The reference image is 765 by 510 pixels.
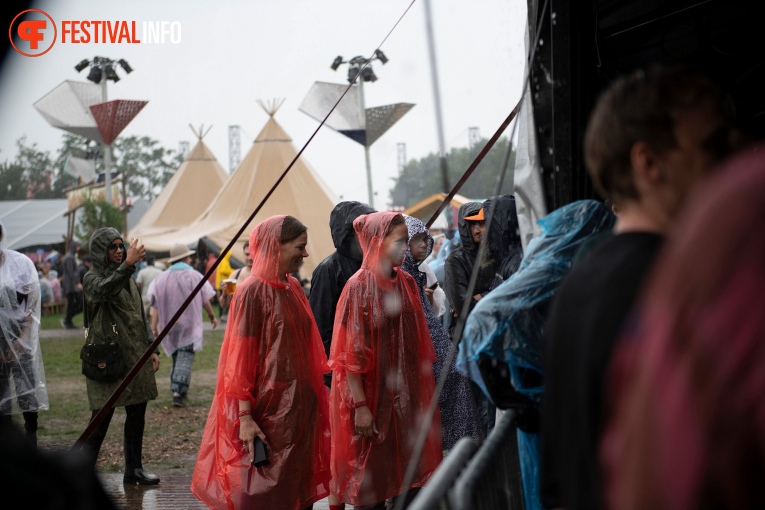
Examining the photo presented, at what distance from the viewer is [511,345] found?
3057mm

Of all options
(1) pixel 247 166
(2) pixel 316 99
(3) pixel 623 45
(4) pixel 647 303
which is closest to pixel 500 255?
(3) pixel 623 45

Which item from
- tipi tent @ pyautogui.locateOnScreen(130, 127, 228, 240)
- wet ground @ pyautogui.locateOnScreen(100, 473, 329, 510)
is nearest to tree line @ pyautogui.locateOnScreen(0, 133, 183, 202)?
tipi tent @ pyautogui.locateOnScreen(130, 127, 228, 240)

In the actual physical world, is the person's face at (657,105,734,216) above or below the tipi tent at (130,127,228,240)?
below

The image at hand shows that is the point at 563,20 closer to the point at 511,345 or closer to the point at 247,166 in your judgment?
the point at 511,345

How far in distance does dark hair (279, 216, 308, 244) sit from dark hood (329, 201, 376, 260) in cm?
123

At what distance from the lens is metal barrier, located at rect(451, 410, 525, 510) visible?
2.05m

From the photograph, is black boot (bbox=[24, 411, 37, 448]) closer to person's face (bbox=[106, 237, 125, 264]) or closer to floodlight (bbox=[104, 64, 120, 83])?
person's face (bbox=[106, 237, 125, 264])

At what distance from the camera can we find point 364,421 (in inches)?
195

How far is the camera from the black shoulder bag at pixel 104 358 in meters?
6.67

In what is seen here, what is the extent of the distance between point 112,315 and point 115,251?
471 mm

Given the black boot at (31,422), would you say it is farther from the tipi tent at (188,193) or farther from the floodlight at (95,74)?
the tipi tent at (188,193)

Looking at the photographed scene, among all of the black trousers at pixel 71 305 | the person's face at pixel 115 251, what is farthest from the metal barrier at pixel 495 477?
the black trousers at pixel 71 305

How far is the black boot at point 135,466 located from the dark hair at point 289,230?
9.34 feet

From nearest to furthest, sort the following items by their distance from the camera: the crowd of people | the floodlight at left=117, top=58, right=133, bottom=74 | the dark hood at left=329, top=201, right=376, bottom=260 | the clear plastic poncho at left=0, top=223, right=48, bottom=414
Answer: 1. the crowd of people
2. the dark hood at left=329, top=201, right=376, bottom=260
3. the clear plastic poncho at left=0, top=223, right=48, bottom=414
4. the floodlight at left=117, top=58, right=133, bottom=74
